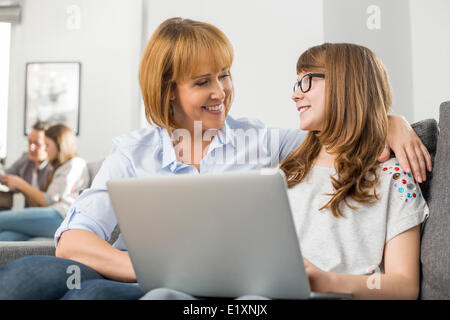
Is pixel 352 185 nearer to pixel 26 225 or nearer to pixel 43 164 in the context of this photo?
pixel 26 225

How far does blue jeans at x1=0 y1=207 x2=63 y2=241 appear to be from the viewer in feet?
8.75

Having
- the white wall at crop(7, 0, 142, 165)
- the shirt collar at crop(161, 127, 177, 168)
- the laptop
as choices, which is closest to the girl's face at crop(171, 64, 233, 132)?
the shirt collar at crop(161, 127, 177, 168)

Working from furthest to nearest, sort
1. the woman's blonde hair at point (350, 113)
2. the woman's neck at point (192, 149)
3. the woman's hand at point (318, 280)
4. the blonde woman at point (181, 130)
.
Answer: the woman's neck at point (192, 149) < the blonde woman at point (181, 130) < the woman's blonde hair at point (350, 113) < the woman's hand at point (318, 280)

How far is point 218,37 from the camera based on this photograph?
1481 mm

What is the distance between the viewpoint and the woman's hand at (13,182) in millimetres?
3654

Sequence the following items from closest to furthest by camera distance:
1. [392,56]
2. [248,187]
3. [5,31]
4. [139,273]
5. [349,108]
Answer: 1. [248,187]
2. [139,273]
3. [349,108]
4. [392,56]
5. [5,31]

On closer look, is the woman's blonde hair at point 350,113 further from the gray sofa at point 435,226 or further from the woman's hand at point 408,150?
the gray sofa at point 435,226

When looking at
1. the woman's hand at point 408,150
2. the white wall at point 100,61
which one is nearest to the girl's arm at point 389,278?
the woman's hand at point 408,150

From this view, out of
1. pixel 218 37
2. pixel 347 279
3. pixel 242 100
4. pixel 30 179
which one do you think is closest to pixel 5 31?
pixel 30 179

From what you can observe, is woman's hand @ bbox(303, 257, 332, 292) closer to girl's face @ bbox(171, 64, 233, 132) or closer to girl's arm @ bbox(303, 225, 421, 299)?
girl's arm @ bbox(303, 225, 421, 299)

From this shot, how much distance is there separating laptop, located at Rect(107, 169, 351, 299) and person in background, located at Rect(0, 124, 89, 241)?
1.97 m

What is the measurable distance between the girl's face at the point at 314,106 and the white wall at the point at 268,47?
2.38 m
